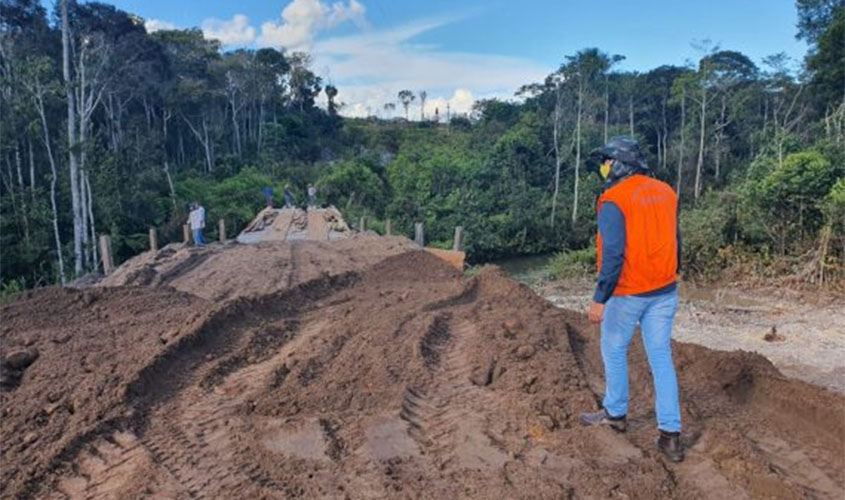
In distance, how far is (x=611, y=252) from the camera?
137 inches

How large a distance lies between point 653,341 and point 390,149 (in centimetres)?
4871

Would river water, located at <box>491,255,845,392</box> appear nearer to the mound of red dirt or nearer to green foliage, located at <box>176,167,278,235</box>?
the mound of red dirt

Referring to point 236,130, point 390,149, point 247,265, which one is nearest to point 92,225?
point 247,265

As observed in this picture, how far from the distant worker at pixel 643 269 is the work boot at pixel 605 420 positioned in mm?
236

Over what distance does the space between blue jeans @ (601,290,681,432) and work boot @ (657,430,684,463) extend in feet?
0.10

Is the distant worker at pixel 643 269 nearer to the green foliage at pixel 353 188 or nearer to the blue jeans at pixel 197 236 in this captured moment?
the blue jeans at pixel 197 236

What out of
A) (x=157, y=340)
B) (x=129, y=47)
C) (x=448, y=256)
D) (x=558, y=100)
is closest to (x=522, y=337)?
(x=157, y=340)

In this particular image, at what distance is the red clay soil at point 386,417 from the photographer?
10.2 ft

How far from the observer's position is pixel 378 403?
4.08 m

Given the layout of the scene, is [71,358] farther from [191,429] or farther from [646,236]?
[646,236]

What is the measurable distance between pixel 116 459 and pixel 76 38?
23984 mm

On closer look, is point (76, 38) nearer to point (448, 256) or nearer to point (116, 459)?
point (448, 256)

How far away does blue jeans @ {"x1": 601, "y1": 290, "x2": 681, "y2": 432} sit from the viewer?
3.52m

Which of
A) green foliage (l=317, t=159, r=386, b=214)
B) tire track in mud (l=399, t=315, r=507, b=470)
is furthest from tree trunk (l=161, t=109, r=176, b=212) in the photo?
tire track in mud (l=399, t=315, r=507, b=470)
